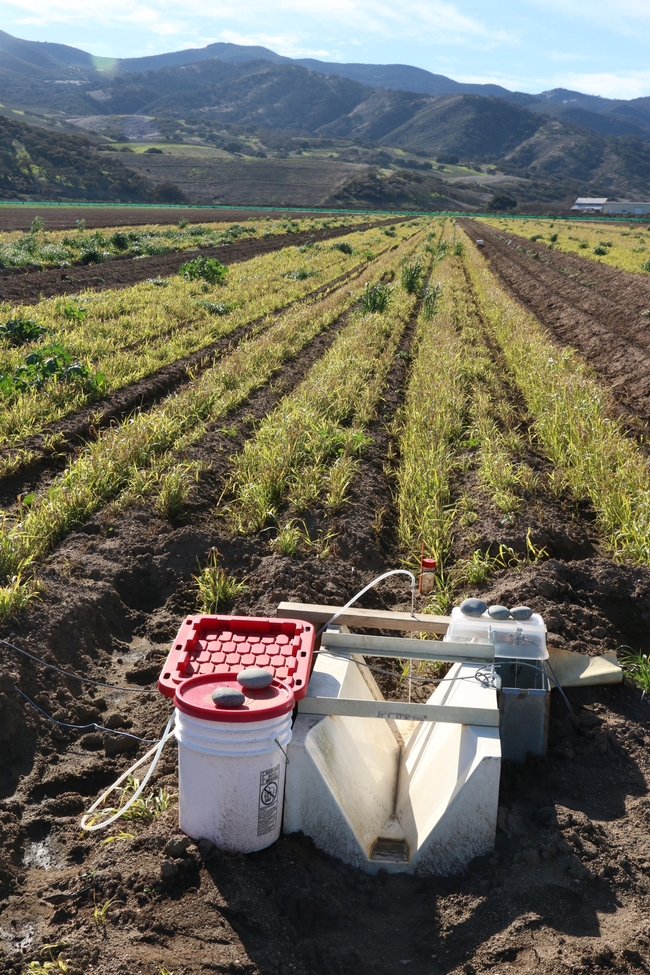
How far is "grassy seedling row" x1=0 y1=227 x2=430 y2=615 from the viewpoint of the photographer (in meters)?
4.61

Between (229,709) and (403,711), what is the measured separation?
717mm

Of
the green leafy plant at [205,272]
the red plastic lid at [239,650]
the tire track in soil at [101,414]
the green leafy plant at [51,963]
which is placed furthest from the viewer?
the green leafy plant at [205,272]

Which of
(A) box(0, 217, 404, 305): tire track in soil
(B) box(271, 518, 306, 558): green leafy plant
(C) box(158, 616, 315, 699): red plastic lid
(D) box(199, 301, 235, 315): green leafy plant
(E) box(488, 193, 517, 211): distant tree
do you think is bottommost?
(B) box(271, 518, 306, 558): green leafy plant

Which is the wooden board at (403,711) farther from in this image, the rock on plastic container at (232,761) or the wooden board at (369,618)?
the wooden board at (369,618)

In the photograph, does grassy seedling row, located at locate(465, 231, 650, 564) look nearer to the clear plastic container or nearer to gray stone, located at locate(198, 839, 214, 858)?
the clear plastic container

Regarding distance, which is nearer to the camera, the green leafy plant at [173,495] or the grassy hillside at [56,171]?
the green leafy plant at [173,495]

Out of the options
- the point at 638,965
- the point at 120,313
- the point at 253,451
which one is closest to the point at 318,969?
the point at 638,965

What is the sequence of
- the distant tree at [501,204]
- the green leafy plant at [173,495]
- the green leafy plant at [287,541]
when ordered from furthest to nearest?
1. the distant tree at [501,204]
2. the green leafy plant at [173,495]
3. the green leafy plant at [287,541]

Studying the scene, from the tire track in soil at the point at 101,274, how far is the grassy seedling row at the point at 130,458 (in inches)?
230

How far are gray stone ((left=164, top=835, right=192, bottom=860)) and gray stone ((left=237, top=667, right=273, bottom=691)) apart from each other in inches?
22.0

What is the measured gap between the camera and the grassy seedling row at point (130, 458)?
182 inches

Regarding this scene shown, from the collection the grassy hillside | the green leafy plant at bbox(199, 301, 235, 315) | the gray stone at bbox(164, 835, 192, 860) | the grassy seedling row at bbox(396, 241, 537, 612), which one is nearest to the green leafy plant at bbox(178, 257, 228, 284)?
the green leafy plant at bbox(199, 301, 235, 315)

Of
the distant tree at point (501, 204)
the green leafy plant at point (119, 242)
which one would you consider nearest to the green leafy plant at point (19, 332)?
the green leafy plant at point (119, 242)

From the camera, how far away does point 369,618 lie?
11.9 ft
